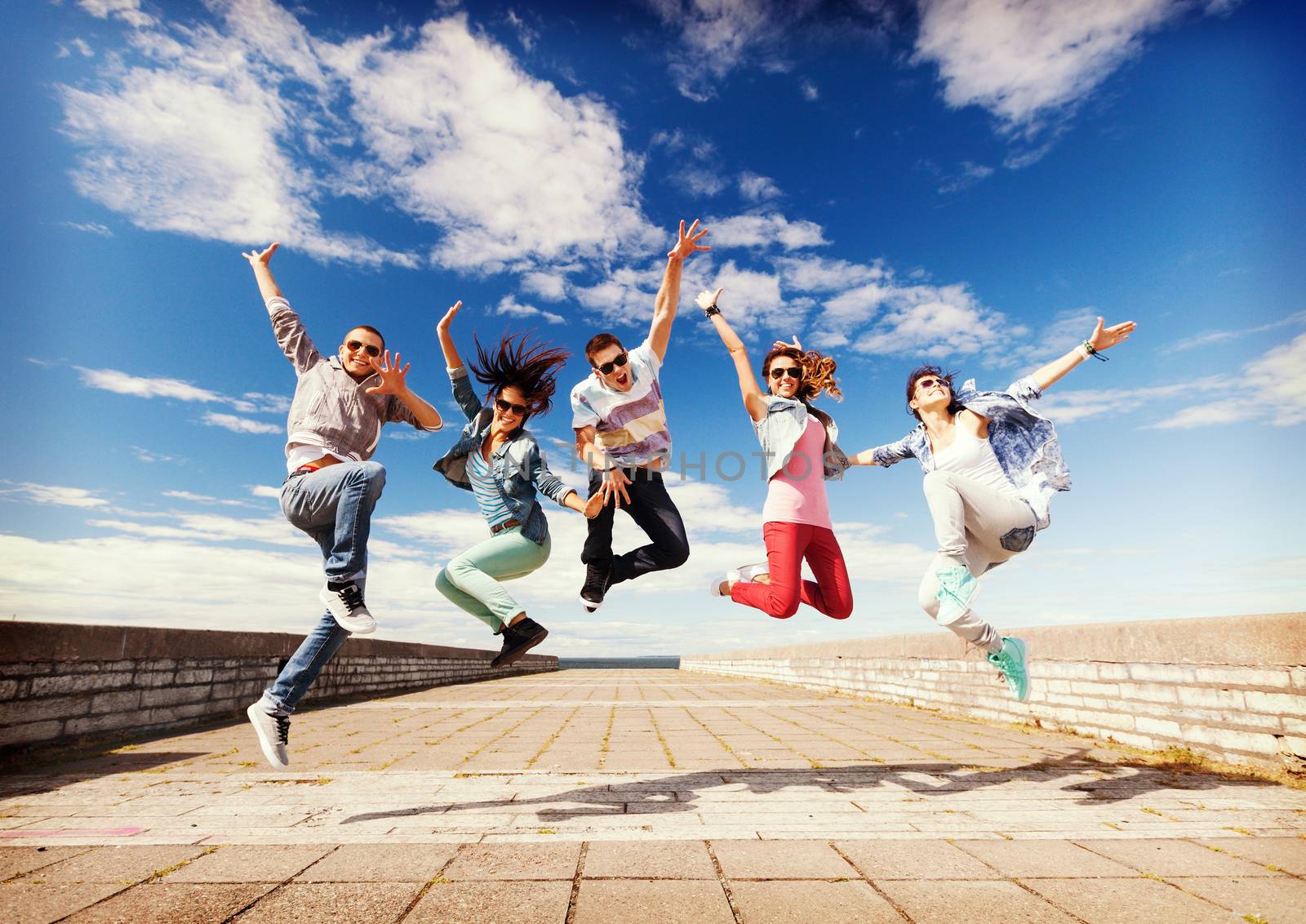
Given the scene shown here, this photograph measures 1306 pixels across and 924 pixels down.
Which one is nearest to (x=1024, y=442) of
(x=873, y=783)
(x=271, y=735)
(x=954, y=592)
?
(x=954, y=592)

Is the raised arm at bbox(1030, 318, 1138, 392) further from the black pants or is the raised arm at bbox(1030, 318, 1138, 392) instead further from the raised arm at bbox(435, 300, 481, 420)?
the raised arm at bbox(435, 300, 481, 420)

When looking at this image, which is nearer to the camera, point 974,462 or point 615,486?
point 615,486

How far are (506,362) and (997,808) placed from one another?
11.4 ft

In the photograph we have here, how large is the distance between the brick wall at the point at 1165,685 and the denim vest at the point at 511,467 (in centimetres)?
465

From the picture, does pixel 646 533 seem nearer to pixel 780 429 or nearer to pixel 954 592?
pixel 780 429

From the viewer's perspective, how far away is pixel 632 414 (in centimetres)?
355

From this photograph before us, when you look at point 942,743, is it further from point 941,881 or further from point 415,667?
point 415,667

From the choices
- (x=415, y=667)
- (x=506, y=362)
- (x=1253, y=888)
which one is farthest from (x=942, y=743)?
(x=415, y=667)

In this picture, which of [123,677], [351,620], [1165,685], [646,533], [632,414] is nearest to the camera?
[351,620]

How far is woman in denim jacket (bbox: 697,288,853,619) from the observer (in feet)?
12.5

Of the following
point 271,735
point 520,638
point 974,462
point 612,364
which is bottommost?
point 271,735

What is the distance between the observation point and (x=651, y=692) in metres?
13.4

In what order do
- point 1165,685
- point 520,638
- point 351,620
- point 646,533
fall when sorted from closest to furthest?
point 351,620
point 520,638
point 646,533
point 1165,685

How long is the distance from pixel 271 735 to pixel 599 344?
96.2 inches
